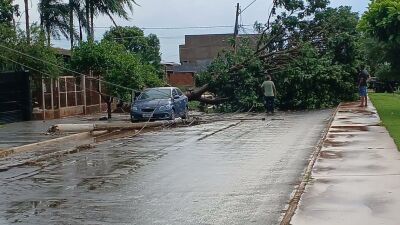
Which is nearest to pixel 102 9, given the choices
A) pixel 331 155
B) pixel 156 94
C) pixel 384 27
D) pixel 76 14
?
pixel 76 14

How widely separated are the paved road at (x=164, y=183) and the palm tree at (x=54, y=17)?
2849cm

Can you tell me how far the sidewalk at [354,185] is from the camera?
25.0 feet

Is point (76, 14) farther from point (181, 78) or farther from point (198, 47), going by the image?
point (198, 47)

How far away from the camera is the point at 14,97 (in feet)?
95.2

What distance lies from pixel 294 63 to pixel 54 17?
2072cm

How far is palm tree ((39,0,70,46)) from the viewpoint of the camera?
4480 cm

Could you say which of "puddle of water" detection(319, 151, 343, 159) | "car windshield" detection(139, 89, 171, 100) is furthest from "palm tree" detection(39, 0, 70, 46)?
"puddle of water" detection(319, 151, 343, 159)

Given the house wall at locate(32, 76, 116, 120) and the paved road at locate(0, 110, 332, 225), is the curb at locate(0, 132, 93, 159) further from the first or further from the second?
the house wall at locate(32, 76, 116, 120)

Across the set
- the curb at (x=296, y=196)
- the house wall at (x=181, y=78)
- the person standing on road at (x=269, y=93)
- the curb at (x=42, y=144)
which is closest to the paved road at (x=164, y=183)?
the curb at (x=296, y=196)

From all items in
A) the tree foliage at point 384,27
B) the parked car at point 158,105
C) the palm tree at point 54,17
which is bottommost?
the parked car at point 158,105

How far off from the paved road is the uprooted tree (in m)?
13.7

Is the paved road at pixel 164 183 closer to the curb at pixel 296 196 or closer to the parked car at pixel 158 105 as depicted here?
the curb at pixel 296 196

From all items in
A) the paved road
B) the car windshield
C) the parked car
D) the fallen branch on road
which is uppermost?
the car windshield

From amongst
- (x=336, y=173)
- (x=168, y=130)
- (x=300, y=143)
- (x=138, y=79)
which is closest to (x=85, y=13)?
(x=138, y=79)
